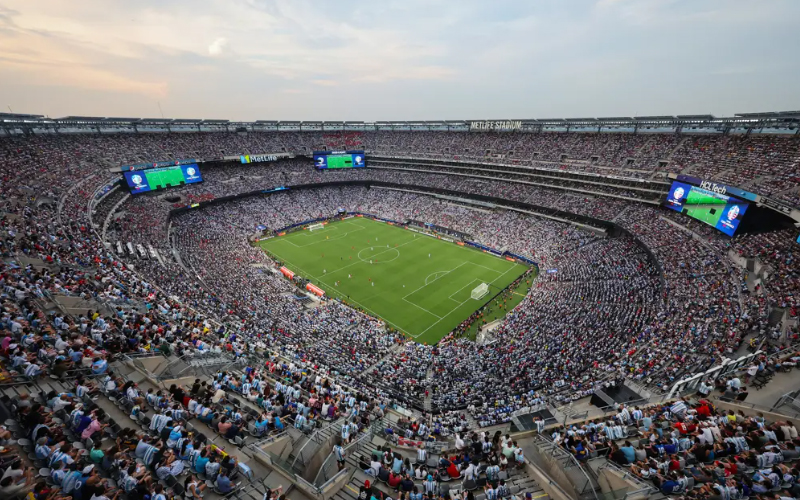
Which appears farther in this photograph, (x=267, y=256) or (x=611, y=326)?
(x=267, y=256)

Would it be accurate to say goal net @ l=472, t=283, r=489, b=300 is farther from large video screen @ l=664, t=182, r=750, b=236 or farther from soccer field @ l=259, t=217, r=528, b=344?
large video screen @ l=664, t=182, r=750, b=236

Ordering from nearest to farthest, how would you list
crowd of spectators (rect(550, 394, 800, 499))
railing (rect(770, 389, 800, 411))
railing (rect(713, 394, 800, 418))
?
crowd of spectators (rect(550, 394, 800, 499))
railing (rect(713, 394, 800, 418))
railing (rect(770, 389, 800, 411))

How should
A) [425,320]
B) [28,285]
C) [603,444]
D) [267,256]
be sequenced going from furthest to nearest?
1. [267,256]
2. [425,320]
3. [28,285]
4. [603,444]

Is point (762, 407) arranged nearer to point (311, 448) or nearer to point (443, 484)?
point (443, 484)

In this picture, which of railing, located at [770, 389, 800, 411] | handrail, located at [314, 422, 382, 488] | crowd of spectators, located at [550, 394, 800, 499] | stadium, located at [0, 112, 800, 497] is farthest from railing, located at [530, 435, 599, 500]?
railing, located at [770, 389, 800, 411]

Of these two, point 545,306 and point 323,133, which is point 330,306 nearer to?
point 545,306

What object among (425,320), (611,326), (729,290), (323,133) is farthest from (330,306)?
(323,133)
